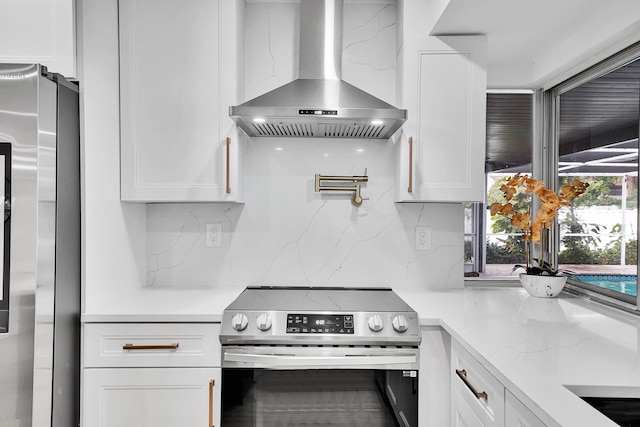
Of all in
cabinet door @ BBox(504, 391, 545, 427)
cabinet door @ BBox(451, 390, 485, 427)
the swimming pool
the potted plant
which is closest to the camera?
cabinet door @ BBox(504, 391, 545, 427)

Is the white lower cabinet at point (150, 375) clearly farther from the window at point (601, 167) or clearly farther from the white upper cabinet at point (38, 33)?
the window at point (601, 167)

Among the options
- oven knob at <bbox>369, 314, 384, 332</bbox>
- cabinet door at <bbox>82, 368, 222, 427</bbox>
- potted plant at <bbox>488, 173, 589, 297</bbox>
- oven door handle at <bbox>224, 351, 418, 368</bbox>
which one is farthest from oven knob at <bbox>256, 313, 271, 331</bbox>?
potted plant at <bbox>488, 173, 589, 297</bbox>

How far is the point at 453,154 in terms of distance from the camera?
6.45ft

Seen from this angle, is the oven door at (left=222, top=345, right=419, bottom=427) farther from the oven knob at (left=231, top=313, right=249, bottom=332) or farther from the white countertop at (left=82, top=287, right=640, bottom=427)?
the white countertop at (left=82, top=287, right=640, bottom=427)

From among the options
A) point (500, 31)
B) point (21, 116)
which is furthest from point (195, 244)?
point (500, 31)

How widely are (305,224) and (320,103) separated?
2.23 ft

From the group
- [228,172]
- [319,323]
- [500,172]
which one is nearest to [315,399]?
[319,323]

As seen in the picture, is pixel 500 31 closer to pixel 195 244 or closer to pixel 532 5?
pixel 532 5

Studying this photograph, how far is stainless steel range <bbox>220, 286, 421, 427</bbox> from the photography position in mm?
1624

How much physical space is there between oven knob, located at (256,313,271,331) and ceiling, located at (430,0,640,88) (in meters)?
1.47

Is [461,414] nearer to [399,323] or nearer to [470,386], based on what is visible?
[470,386]

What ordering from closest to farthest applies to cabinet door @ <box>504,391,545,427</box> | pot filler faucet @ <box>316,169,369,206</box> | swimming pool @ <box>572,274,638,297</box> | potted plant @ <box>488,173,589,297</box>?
1. cabinet door @ <box>504,391,545,427</box>
2. swimming pool @ <box>572,274,638,297</box>
3. potted plant @ <box>488,173,589,297</box>
4. pot filler faucet @ <box>316,169,369,206</box>

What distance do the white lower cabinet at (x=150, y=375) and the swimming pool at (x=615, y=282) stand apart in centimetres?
173

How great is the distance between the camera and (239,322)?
5.40ft
